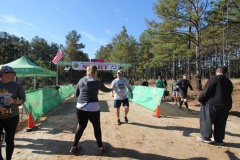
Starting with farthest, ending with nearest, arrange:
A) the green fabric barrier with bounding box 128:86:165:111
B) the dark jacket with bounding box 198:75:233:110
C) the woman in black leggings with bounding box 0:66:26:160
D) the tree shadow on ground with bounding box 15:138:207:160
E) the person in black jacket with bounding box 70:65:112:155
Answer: the green fabric barrier with bounding box 128:86:165:111 < the dark jacket with bounding box 198:75:233:110 < the tree shadow on ground with bounding box 15:138:207:160 < the person in black jacket with bounding box 70:65:112:155 < the woman in black leggings with bounding box 0:66:26:160

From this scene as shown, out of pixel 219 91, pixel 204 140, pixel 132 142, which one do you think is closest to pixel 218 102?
pixel 219 91

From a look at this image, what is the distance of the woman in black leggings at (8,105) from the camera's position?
4.54 m

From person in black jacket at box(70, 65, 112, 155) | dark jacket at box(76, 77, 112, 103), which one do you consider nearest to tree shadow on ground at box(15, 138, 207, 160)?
person in black jacket at box(70, 65, 112, 155)

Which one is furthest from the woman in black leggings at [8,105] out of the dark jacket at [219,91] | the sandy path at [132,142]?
the dark jacket at [219,91]

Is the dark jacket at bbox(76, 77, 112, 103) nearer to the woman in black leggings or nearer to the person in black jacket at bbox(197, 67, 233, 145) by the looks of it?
the woman in black leggings

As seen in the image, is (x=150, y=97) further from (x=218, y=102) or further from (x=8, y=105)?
(x=8, y=105)

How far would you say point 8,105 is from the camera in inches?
180

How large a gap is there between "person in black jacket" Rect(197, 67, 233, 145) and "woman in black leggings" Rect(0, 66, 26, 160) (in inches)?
180

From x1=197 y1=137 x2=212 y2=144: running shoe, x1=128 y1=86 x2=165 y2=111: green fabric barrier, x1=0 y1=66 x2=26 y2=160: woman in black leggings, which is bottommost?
x1=197 y1=137 x2=212 y2=144: running shoe

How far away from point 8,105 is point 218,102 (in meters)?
4.88

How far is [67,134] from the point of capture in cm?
779

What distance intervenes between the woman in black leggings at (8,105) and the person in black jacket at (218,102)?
457 cm

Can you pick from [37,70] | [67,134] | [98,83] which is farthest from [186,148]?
[37,70]

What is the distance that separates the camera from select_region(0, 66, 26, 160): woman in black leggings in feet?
14.9
